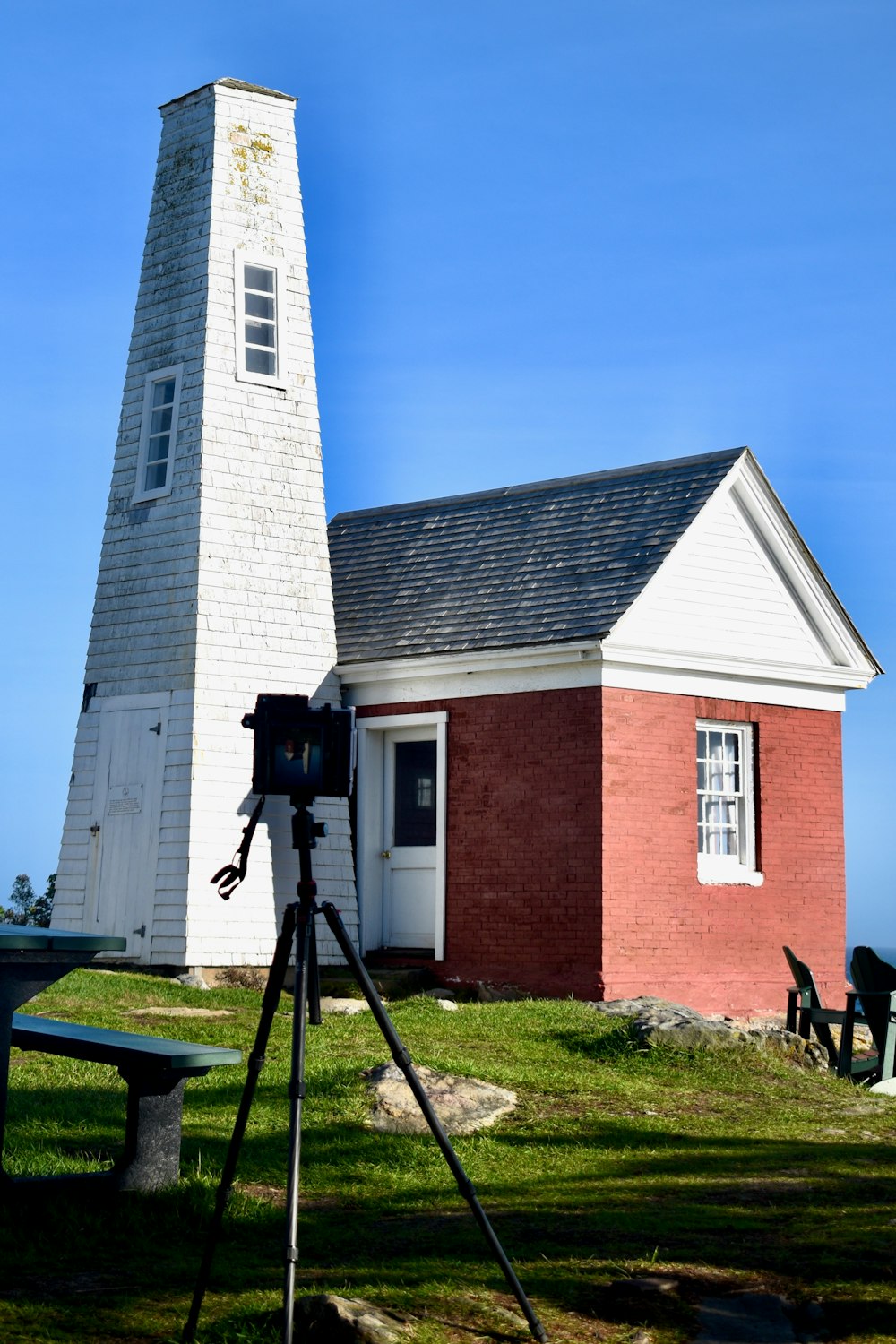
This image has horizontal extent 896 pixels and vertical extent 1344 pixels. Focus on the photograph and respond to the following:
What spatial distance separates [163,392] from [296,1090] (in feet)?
45.4

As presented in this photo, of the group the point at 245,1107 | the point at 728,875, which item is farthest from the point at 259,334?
the point at 245,1107

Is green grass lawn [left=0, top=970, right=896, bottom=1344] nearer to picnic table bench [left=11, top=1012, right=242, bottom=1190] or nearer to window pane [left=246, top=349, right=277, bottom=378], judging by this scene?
picnic table bench [left=11, top=1012, right=242, bottom=1190]

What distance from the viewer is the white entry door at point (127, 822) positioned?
634 inches

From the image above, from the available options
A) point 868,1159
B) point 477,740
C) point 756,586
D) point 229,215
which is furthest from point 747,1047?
point 229,215

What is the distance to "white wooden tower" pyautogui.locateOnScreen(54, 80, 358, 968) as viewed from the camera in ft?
52.7

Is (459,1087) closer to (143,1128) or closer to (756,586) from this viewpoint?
(143,1128)

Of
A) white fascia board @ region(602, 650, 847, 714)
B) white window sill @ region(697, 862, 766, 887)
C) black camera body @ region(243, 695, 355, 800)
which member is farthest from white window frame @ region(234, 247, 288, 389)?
black camera body @ region(243, 695, 355, 800)

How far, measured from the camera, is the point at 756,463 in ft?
56.1

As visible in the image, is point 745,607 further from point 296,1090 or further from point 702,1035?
point 296,1090

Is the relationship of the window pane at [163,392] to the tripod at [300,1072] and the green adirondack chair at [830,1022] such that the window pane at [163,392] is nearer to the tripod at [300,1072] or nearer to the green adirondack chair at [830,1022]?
the green adirondack chair at [830,1022]

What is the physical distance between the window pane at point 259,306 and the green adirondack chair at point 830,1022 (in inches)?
363

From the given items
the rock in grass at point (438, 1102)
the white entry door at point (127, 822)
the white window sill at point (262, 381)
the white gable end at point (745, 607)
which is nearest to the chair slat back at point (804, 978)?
the white gable end at point (745, 607)

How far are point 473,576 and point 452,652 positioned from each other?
4.91ft

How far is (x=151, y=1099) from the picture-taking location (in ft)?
22.8
